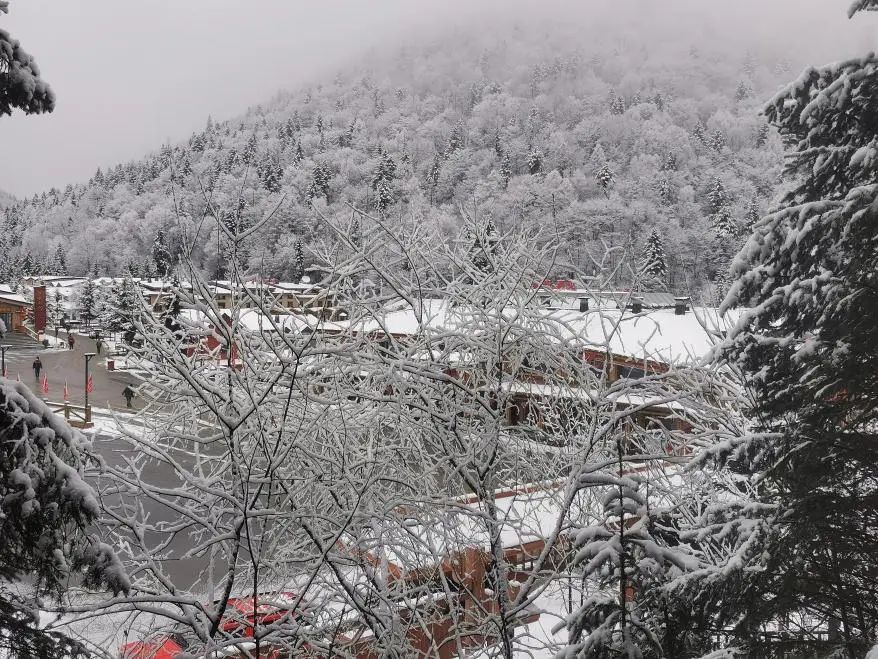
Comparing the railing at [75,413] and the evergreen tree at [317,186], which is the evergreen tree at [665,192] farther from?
the railing at [75,413]

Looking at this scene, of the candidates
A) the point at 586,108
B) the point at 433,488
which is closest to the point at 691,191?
the point at 586,108

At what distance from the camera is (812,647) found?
2.91 metres

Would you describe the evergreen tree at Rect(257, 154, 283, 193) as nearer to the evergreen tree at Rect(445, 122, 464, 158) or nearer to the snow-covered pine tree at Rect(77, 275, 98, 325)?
the snow-covered pine tree at Rect(77, 275, 98, 325)

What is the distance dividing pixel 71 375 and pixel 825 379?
36.2 meters

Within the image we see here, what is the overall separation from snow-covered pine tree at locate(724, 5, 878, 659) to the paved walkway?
2428 cm

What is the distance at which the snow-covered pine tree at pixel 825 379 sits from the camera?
2.78m

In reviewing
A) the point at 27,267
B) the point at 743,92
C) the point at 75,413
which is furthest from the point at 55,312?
the point at 743,92

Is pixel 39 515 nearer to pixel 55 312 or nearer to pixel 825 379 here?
pixel 825 379

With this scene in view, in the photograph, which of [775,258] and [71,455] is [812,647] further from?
[71,455]

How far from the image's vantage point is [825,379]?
2.95 metres

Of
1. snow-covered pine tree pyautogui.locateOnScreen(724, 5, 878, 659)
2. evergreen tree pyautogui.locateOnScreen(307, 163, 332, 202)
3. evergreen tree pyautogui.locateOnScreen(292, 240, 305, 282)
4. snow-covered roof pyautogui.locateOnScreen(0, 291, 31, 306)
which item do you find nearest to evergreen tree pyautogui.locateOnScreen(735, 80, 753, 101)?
evergreen tree pyautogui.locateOnScreen(307, 163, 332, 202)

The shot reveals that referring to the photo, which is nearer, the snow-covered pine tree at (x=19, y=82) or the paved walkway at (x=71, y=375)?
the snow-covered pine tree at (x=19, y=82)

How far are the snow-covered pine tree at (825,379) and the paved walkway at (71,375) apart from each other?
24283 mm

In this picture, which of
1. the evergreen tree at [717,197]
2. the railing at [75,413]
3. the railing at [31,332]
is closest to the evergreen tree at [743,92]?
the evergreen tree at [717,197]
